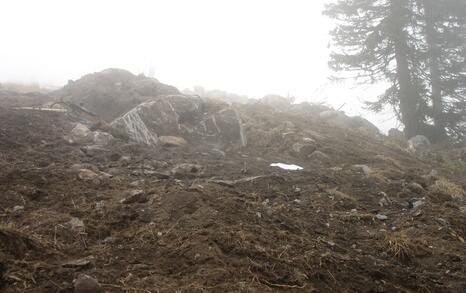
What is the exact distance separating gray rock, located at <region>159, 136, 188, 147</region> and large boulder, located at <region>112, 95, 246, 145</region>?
60 mm

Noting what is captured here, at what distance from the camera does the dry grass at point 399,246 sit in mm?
4277

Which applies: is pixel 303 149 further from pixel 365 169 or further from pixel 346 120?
pixel 346 120

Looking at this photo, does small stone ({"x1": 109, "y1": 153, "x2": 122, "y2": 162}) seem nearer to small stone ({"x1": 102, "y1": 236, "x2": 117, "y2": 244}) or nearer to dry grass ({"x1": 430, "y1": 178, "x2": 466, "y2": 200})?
small stone ({"x1": 102, "y1": 236, "x2": 117, "y2": 244})

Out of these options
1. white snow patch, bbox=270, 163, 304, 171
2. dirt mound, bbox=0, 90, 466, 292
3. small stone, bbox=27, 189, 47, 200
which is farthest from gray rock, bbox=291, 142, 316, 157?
small stone, bbox=27, 189, 47, 200

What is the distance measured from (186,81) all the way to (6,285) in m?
37.4

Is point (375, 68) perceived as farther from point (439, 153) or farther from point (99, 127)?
point (99, 127)

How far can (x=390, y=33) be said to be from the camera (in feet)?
46.1

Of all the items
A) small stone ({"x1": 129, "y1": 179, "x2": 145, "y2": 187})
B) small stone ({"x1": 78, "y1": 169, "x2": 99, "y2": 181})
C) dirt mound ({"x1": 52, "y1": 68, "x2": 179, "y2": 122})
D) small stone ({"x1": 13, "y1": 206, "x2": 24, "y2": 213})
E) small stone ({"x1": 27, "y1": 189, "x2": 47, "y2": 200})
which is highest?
dirt mound ({"x1": 52, "y1": 68, "x2": 179, "y2": 122})

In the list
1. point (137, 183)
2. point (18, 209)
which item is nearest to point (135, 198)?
point (137, 183)

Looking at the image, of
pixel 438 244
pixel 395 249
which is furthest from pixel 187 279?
pixel 438 244

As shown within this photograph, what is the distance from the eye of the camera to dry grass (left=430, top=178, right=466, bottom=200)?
21.3ft

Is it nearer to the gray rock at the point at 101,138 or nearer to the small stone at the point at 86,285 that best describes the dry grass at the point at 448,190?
the small stone at the point at 86,285

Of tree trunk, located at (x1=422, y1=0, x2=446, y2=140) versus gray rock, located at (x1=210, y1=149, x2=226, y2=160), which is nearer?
gray rock, located at (x1=210, y1=149, x2=226, y2=160)

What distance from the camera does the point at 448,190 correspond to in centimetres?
667
